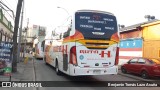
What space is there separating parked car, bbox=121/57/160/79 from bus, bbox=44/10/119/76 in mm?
4280

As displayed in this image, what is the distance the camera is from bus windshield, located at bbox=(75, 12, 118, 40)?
1438 centimetres

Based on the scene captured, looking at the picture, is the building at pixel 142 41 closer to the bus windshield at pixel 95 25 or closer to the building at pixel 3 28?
the bus windshield at pixel 95 25

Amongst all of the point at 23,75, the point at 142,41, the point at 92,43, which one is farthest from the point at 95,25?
the point at 142,41

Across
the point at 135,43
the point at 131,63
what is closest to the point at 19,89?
the point at 131,63

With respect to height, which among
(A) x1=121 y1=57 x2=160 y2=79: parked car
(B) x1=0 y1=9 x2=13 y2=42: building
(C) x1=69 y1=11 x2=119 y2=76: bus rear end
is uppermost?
(B) x1=0 y1=9 x2=13 y2=42: building

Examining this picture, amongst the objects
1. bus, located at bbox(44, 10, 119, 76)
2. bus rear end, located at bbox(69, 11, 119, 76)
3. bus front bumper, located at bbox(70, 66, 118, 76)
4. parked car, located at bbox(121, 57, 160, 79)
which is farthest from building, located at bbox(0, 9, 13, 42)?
bus front bumper, located at bbox(70, 66, 118, 76)

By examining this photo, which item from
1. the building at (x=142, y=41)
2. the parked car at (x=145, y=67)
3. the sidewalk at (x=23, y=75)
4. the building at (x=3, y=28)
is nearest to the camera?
the sidewalk at (x=23, y=75)

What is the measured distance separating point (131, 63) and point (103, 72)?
7149 mm

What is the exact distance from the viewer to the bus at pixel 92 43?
1424 cm

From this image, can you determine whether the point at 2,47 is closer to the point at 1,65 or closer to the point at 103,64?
the point at 1,65

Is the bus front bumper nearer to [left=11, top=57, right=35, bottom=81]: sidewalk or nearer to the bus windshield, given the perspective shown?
the bus windshield

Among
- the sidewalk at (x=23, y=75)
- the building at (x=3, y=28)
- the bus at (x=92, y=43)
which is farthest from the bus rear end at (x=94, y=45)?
the building at (x=3, y=28)

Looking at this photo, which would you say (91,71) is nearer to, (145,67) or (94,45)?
(94,45)

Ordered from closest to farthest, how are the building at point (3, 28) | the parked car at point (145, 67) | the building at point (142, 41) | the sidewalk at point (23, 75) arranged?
the sidewalk at point (23, 75) < the parked car at point (145, 67) < the building at point (142, 41) < the building at point (3, 28)
